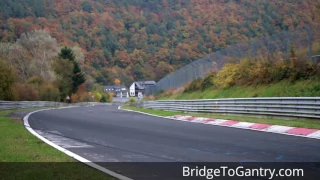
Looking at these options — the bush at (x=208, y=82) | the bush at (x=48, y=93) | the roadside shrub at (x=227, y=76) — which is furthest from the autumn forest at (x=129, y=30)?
the roadside shrub at (x=227, y=76)

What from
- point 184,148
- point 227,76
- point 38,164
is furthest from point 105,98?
point 38,164

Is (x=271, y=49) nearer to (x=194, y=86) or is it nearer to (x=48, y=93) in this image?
(x=194, y=86)

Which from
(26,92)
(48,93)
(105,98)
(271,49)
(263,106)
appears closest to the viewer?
(263,106)

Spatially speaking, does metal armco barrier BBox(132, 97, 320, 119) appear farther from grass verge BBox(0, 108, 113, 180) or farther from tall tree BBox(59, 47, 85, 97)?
tall tree BBox(59, 47, 85, 97)

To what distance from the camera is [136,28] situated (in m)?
94.8

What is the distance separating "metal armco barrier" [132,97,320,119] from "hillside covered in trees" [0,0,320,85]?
37074 millimetres

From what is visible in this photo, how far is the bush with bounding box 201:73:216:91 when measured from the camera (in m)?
32.1

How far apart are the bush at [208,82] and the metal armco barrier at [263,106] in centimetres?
373

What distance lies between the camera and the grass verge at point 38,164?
6.73 meters

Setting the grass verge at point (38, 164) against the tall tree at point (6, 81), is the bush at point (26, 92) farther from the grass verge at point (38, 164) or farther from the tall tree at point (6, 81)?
the grass verge at point (38, 164)

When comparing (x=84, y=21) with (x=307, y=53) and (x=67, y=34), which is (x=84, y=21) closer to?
(x=67, y=34)

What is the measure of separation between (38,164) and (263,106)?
44.4 feet

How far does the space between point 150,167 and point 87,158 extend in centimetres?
180

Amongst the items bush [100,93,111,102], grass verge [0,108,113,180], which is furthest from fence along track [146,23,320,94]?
bush [100,93,111,102]
